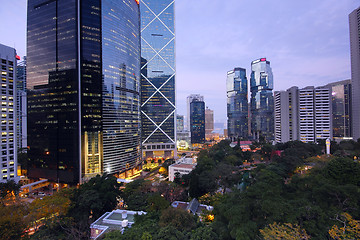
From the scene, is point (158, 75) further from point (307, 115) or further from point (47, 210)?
point (47, 210)

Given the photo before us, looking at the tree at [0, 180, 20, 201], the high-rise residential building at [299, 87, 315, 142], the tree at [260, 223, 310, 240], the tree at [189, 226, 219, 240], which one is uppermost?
the high-rise residential building at [299, 87, 315, 142]

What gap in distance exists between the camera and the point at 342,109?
82938 mm

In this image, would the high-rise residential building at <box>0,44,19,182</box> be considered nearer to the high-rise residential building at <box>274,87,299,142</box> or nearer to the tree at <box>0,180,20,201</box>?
the tree at <box>0,180,20,201</box>

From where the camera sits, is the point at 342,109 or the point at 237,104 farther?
the point at 237,104

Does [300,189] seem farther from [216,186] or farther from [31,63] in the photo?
[31,63]

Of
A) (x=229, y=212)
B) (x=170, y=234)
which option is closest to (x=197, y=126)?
(x=229, y=212)

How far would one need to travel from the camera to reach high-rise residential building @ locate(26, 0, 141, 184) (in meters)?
41.7

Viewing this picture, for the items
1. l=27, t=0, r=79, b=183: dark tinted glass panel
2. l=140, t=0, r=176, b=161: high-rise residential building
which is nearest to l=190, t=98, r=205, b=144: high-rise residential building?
l=140, t=0, r=176, b=161: high-rise residential building

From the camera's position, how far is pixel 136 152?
5394cm

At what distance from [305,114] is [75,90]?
74914 millimetres

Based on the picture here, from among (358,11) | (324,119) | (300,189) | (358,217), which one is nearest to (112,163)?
(300,189)

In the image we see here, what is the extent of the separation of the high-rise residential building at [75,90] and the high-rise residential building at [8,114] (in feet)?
22.3

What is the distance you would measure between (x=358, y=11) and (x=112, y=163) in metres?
80.7

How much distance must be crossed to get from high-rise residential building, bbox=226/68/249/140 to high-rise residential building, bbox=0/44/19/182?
12476 centimetres
